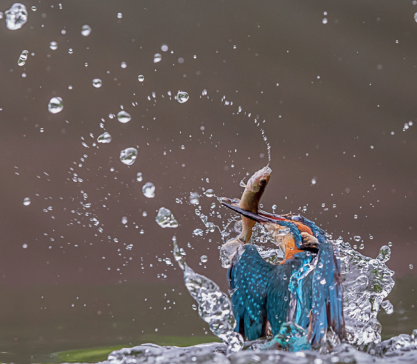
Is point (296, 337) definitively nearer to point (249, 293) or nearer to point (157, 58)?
point (249, 293)

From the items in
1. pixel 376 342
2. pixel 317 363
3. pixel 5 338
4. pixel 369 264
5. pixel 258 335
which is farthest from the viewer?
pixel 5 338

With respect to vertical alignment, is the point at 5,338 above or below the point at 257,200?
below

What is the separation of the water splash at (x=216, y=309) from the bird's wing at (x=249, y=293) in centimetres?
2

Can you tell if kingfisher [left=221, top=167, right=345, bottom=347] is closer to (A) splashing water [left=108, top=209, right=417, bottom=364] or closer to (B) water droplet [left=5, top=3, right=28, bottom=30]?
(A) splashing water [left=108, top=209, right=417, bottom=364]

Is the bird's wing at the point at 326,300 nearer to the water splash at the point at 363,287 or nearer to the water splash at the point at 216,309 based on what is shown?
the water splash at the point at 216,309

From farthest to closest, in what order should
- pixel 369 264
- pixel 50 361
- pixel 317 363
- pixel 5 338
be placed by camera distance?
pixel 5 338, pixel 50 361, pixel 369 264, pixel 317 363

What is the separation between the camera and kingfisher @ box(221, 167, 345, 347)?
4.35 feet

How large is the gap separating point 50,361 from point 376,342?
3.18ft

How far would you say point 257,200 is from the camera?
1404 millimetres

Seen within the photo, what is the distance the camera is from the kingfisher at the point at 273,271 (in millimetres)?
1327

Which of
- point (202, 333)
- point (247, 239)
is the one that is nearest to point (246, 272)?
point (247, 239)

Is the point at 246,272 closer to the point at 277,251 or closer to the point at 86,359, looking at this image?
the point at 277,251

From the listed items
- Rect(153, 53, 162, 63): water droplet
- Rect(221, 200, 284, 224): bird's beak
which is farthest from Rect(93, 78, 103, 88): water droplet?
Rect(221, 200, 284, 224): bird's beak

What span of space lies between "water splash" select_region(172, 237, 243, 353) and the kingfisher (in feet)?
0.07
